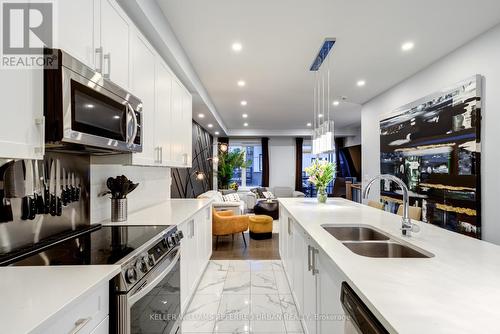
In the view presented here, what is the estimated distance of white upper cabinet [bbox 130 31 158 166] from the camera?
1.98 m

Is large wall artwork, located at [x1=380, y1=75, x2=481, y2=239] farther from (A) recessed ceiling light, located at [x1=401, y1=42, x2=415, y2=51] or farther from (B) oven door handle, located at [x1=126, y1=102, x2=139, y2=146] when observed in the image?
(B) oven door handle, located at [x1=126, y1=102, x2=139, y2=146]

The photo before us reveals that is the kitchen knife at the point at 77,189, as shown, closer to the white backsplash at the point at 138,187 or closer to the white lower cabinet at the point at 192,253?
the white backsplash at the point at 138,187

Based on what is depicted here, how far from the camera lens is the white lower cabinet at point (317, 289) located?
125 centimetres

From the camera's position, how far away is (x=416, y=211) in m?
2.70

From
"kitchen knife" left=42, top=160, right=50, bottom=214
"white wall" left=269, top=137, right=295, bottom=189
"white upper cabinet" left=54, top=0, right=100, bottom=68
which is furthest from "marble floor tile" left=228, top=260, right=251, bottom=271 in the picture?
"white wall" left=269, top=137, right=295, bottom=189

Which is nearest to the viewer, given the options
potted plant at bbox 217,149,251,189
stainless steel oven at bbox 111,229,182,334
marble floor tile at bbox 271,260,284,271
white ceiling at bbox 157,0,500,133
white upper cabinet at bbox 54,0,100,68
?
stainless steel oven at bbox 111,229,182,334

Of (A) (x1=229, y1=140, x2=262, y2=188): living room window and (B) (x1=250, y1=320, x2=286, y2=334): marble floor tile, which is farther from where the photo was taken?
(A) (x1=229, y1=140, x2=262, y2=188): living room window

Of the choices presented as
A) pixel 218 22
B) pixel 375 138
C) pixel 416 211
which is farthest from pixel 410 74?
pixel 218 22

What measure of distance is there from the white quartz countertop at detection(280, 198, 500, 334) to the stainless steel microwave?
55.1 inches

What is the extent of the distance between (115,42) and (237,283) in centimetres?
274

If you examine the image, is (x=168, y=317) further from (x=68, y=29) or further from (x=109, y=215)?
(x=68, y=29)

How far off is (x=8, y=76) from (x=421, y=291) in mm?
1756

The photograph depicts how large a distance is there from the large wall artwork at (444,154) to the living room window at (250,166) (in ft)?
18.9
